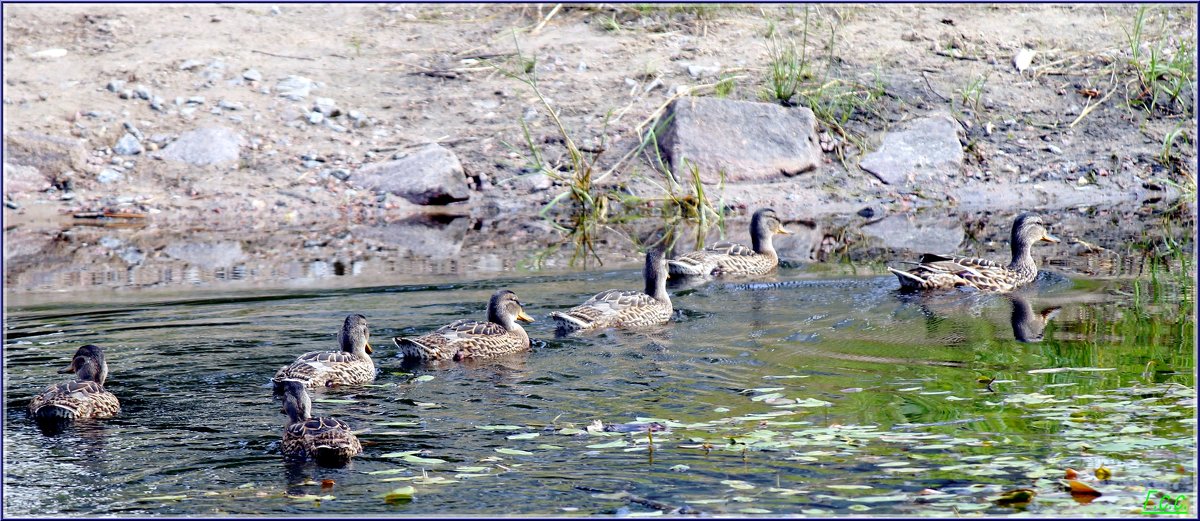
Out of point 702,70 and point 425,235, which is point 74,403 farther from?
point 702,70

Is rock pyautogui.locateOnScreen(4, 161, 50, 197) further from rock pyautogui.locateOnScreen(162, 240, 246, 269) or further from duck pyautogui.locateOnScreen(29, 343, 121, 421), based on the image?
duck pyautogui.locateOnScreen(29, 343, 121, 421)

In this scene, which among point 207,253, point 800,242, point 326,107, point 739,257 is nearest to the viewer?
point 739,257

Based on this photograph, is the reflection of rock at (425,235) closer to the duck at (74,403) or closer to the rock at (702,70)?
the rock at (702,70)

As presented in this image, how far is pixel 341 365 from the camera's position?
8961mm

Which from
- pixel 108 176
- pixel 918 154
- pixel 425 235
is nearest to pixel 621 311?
pixel 425 235

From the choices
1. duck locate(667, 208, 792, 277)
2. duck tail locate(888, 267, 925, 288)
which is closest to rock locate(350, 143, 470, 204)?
duck locate(667, 208, 792, 277)

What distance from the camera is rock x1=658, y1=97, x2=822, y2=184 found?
17.8 metres

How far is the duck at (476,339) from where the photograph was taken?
31.6 feet

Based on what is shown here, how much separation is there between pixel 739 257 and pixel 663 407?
18.5 feet

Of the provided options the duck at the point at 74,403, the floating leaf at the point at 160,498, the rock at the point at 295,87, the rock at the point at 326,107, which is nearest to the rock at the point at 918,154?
the rock at the point at 326,107

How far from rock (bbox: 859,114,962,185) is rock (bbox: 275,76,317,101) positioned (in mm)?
7975

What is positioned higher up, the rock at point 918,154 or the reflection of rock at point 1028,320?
the rock at point 918,154

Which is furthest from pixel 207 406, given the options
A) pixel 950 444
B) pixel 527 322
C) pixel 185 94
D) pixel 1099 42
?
pixel 1099 42

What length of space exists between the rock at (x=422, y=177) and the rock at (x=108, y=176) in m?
2.98
